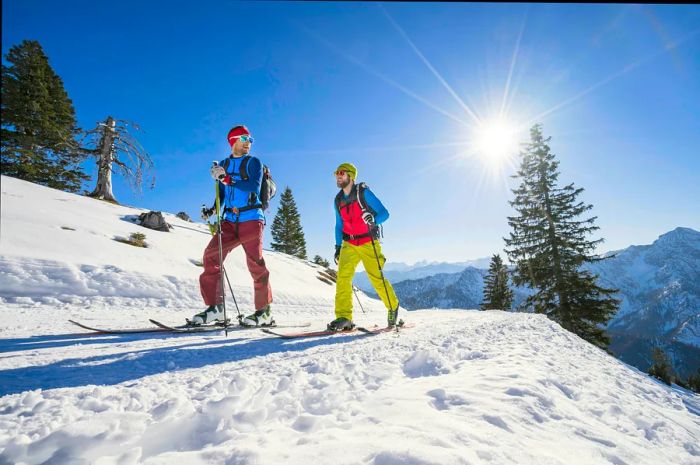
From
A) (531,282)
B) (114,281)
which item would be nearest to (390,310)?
(114,281)

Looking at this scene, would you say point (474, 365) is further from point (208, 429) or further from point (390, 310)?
point (390, 310)

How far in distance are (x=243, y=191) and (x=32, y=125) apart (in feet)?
76.2

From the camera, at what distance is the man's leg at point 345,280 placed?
5059 mm

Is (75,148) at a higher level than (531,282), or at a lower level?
higher

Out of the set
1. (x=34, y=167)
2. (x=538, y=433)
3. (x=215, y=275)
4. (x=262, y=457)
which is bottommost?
(x=538, y=433)

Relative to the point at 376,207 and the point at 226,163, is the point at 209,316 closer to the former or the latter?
the point at 226,163

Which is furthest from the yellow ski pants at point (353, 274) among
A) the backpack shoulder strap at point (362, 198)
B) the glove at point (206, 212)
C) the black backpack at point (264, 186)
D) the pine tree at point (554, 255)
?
the pine tree at point (554, 255)

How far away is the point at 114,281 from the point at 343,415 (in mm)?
7000

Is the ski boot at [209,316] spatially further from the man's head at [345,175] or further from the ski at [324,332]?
the man's head at [345,175]

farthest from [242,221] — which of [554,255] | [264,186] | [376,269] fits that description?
[554,255]

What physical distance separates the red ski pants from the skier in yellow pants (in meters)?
1.17

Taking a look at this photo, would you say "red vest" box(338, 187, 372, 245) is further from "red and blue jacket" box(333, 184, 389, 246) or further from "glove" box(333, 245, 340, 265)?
"glove" box(333, 245, 340, 265)

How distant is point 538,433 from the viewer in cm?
157

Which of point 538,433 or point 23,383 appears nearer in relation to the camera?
point 538,433
